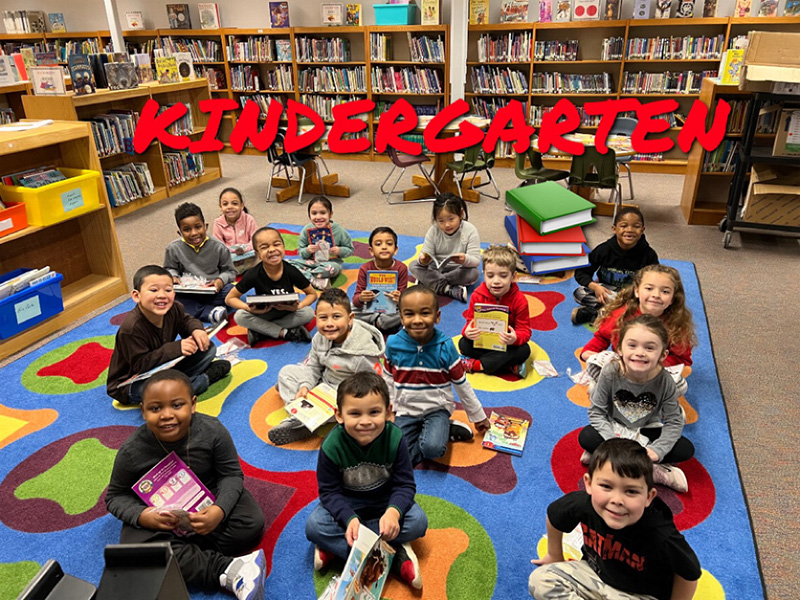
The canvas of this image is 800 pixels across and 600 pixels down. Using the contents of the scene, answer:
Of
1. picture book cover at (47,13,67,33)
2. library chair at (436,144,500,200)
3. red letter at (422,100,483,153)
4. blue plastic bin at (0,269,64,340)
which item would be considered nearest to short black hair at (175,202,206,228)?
blue plastic bin at (0,269,64,340)

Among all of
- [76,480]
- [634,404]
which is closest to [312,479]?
[76,480]

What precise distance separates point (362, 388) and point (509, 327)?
1382mm

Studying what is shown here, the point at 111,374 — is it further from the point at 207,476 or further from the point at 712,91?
the point at 712,91

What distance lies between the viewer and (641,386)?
2201mm

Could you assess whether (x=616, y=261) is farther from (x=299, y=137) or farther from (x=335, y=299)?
(x=299, y=137)

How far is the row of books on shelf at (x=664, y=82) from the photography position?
6.65m

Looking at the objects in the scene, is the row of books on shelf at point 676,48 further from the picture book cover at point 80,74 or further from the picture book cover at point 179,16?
the picture book cover at point 179,16

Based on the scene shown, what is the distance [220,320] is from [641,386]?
243 cm

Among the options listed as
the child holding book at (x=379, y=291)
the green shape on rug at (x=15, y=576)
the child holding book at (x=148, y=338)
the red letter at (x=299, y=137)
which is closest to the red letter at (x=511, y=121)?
the red letter at (x=299, y=137)

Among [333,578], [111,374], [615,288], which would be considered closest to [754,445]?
[615,288]

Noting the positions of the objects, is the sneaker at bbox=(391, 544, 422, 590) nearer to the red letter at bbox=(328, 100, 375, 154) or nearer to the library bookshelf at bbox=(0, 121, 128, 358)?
the library bookshelf at bbox=(0, 121, 128, 358)

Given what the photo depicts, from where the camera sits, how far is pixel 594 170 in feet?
17.3

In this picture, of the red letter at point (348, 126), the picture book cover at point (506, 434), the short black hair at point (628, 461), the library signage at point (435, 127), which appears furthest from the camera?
the red letter at point (348, 126)

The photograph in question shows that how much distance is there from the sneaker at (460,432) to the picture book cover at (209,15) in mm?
7581
